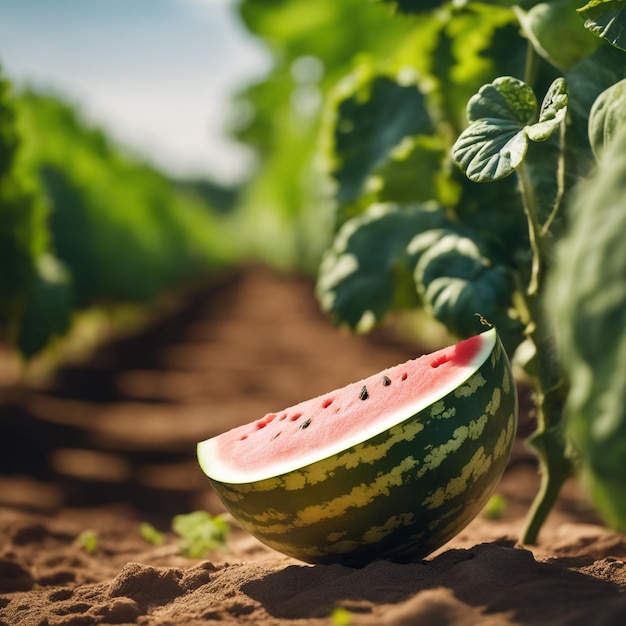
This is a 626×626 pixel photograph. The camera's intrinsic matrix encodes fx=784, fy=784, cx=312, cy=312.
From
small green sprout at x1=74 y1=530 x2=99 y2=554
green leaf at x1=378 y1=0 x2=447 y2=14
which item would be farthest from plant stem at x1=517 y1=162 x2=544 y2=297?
small green sprout at x1=74 y1=530 x2=99 y2=554

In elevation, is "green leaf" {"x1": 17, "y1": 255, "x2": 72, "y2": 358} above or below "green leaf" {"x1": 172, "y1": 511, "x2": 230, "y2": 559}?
above

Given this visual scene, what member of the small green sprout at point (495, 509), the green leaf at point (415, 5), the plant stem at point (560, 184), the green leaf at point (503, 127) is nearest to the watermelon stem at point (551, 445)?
the plant stem at point (560, 184)

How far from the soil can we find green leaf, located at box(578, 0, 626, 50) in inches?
44.2

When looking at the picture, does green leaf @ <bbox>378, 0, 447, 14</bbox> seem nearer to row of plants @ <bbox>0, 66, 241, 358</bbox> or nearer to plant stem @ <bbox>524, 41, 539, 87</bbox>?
plant stem @ <bbox>524, 41, 539, 87</bbox>

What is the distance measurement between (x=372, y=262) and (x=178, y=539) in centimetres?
130

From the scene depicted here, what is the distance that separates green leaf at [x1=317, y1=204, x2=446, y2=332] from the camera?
2393mm

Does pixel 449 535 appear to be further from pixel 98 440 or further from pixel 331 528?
pixel 98 440

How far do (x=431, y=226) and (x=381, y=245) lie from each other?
0.53ft

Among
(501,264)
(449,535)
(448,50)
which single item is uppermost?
(448,50)

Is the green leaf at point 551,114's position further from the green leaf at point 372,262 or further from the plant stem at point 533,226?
the green leaf at point 372,262

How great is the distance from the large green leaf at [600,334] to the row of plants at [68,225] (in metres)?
4.00

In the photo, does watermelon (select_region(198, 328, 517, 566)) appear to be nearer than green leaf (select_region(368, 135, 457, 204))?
Yes

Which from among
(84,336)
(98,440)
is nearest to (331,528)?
(98,440)

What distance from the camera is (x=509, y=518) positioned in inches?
111
